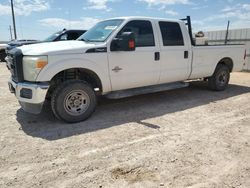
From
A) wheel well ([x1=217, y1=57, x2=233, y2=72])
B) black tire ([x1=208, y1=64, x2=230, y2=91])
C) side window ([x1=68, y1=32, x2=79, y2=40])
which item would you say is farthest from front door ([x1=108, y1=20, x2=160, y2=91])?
side window ([x1=68, y1=32, x2=79, y2=40])

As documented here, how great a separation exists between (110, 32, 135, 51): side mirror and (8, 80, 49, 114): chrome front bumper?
1.54 meters

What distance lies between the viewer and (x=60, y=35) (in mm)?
11156

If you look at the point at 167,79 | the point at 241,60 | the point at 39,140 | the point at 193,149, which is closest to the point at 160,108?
the point at 167,79

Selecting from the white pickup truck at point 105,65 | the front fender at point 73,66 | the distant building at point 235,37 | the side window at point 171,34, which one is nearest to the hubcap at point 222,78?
the white pickup truck at point 105,65

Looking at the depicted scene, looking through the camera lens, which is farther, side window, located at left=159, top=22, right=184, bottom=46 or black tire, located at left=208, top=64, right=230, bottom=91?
black tire, located at left=208, top=64, right=230, bottom=91

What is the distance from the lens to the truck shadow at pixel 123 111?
14.8 ft

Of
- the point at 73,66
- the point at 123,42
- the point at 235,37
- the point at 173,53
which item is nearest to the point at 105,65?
the point at 123,42

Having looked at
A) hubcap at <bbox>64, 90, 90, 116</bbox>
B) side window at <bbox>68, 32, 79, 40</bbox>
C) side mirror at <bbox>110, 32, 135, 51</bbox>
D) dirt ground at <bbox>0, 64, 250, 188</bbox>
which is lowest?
dirt ground at <bbox>0, 64, 250, 188</bbox>

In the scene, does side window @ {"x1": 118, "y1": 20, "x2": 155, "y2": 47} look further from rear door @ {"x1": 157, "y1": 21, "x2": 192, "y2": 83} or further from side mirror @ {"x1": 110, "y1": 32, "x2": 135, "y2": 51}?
side mirror @ {"x1": 110, "y1": 32, "x2": 135, "y2": 51}

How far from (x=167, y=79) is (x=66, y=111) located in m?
2.70

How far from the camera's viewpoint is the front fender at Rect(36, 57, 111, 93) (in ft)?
14.4

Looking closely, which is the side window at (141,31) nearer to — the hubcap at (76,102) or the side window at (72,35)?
the hubcap at (76,102)

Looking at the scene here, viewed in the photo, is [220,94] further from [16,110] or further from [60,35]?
[60,35]

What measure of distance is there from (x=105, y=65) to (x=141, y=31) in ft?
4.16
